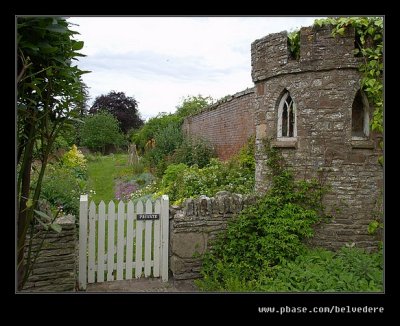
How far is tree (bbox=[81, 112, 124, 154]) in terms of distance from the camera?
32.7 meters

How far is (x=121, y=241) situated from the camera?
546 centimetres

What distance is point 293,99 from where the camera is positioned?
5.70m

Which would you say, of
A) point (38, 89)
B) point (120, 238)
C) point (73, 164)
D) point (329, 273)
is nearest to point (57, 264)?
point (120, 238)

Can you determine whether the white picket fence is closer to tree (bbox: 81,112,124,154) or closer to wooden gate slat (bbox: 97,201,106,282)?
wooden gate slat (bbox: 97,201,106,282)

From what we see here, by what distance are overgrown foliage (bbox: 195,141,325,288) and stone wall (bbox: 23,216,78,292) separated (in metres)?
1.93

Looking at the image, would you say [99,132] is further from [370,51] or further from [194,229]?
[370,51]

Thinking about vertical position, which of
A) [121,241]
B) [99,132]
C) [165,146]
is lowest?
[121,241]

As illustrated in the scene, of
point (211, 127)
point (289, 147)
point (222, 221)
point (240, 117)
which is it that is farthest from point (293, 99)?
point (211, 127)

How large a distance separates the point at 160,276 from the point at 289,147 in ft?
9.71

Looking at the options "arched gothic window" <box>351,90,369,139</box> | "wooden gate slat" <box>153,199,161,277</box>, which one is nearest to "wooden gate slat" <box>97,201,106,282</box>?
"wooden gate slat" <box>153,199,161,277</box>

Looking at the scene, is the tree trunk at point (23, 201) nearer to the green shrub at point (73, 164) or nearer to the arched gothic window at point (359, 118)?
the arched gothic window at point (359, 118)

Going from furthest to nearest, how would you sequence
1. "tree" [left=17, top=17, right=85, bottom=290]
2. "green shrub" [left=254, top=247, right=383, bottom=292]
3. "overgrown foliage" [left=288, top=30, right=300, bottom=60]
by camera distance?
"overgrown foliage" [left=288, top=30, right=300, bottom=60] < "green shrub" [left=254, top=247, right=383, bottom=292] < "tree" [left=17, top=17, right=85, bottom=290]

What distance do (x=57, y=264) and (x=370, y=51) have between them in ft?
17.5

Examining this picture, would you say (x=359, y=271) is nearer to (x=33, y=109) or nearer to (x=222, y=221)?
(x=222, y=221)
